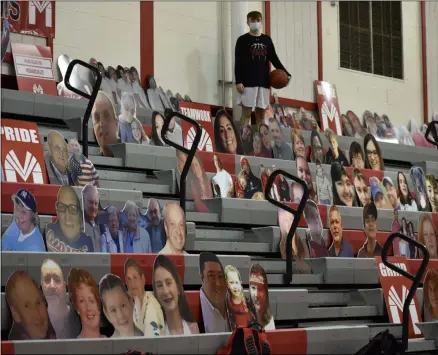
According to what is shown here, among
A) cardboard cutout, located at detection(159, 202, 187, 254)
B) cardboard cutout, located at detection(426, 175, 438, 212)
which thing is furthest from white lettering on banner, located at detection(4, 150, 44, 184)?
cardboard cutout, located at detection(426, 175, 438, 212)

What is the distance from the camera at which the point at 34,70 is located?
8.09 meters

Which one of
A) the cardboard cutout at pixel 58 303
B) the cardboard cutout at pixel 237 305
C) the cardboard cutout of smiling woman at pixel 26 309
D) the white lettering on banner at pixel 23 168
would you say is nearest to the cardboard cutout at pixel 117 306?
the cardboard cutout at pixel 58 303

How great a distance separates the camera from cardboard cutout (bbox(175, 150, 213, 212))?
698 centimetres

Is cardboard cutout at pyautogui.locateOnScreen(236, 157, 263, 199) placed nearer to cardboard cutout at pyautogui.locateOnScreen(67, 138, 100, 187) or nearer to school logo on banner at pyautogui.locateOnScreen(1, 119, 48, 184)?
cardboard cutout at pyautogui.locateOnScreen(67, 138, 100, 187)

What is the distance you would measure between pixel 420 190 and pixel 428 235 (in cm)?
99

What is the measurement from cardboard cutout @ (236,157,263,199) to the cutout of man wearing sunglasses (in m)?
1.83

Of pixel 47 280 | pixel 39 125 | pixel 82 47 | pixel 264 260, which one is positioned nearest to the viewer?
pixel 47 280

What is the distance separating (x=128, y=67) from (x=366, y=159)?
7.43ft

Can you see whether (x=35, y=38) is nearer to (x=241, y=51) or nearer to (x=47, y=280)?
(x=241, y=51)

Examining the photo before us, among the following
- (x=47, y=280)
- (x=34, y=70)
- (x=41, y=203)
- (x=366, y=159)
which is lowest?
(x=47, y=280)

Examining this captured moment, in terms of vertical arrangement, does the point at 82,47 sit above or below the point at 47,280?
above

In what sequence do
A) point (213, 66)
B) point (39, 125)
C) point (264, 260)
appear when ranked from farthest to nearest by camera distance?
point (213, 66), point (39, 125), point (264, 260)

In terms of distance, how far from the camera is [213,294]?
5848 mm

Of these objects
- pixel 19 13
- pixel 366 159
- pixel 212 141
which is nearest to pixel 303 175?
pixel 212 141
